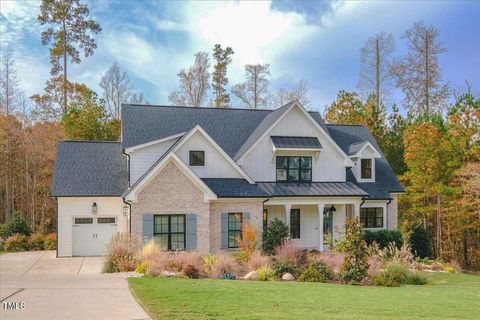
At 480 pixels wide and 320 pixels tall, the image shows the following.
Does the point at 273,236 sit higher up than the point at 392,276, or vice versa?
the point at 273,236

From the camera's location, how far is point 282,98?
52.2m

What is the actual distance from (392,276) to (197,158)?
38.1ft

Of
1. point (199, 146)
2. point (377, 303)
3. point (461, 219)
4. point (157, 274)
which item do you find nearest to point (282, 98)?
point (461, 219)

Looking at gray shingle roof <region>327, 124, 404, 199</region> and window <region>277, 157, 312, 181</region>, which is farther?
gray shingle roof <region>327, 124, 404, 199</region>

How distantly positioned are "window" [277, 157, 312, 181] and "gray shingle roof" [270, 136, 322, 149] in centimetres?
94

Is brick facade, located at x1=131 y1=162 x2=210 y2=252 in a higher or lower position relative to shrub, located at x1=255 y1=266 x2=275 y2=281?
higher

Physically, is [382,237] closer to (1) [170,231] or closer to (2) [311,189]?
(2) [311,189]

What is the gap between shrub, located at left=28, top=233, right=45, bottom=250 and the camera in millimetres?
28125

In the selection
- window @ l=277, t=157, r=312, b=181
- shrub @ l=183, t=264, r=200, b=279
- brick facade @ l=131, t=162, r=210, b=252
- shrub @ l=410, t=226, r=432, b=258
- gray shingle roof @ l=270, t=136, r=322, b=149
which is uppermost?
gray shingle roof @ l=270, t=136, r=322, b=149

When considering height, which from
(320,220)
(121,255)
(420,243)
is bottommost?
(420,243)

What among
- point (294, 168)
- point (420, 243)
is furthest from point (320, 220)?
point (420, 243)

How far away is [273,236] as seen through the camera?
24.2 metres

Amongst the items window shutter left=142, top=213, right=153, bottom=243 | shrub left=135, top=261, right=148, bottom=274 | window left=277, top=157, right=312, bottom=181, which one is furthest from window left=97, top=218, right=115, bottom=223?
window left=277, top=157, right=312, bottom=181

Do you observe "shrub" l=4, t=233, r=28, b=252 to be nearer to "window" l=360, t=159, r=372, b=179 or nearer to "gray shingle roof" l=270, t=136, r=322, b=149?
"gray shingle roof" l=270, t=136, r=322, b=149
